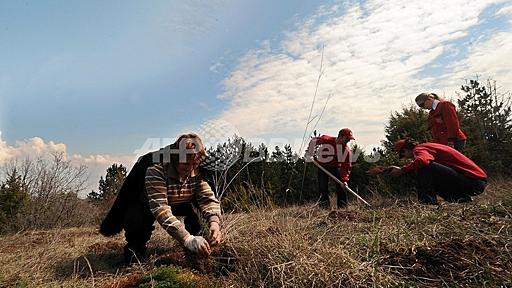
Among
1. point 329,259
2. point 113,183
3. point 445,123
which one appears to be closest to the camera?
point 329,259

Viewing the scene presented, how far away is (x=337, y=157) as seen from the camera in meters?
5.96

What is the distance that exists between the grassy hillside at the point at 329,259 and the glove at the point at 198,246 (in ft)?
0.21

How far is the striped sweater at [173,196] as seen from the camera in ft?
8.05

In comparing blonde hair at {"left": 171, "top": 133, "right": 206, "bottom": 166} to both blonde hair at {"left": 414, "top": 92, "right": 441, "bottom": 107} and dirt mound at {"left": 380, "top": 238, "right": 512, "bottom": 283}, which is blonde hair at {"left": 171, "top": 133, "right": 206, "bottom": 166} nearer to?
dirt mound at {"left": 380, "top": 238, "right": 512, "bottom": 283}

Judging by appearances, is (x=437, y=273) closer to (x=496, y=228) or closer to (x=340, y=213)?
(x=496, y=228)

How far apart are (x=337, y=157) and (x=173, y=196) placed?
12.2ft

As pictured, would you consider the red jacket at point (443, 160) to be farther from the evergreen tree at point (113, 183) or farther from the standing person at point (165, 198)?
the evergreen tree at point (113, 183)

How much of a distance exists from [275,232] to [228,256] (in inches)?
14.2

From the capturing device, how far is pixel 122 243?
149 inches

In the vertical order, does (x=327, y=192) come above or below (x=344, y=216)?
above

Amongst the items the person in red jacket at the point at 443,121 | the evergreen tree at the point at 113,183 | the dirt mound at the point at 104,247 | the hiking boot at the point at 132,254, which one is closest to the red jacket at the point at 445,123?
the person in red jacket at the point at 443,121

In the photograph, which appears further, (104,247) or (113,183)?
(113,183)

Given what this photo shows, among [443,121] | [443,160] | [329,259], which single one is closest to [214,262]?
[329,259]

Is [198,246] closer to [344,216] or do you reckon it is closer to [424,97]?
[344,216]
